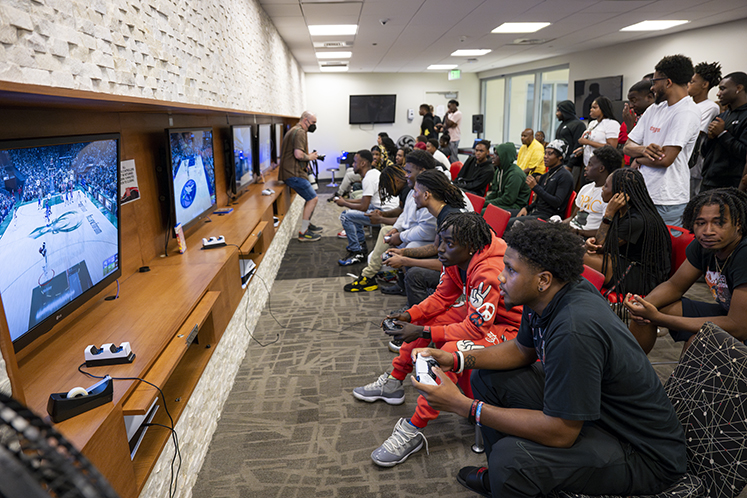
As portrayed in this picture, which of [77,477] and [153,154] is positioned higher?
[153,154]

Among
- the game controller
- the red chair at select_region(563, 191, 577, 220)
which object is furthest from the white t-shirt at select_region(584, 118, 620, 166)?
the game controller

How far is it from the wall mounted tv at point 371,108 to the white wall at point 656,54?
14.7 feet

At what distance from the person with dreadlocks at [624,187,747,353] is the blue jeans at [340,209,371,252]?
10.9 ft

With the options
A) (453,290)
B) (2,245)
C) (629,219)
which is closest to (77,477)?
(2,245)

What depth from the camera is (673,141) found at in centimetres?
299

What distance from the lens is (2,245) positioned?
127cm

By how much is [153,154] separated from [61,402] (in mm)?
1694

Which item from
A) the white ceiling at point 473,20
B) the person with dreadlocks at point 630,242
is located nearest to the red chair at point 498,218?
the person with dreadlocks at point 630,242

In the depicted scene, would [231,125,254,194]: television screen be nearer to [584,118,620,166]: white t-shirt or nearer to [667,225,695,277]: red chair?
[667,225,695,277]: red chair

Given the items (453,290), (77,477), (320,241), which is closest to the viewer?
(77,477)

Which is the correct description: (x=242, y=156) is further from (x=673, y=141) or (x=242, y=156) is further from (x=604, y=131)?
(x=604, y=131)

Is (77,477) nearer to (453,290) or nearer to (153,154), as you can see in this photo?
(453,290)

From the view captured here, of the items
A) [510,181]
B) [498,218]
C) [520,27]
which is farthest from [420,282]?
[520,27]

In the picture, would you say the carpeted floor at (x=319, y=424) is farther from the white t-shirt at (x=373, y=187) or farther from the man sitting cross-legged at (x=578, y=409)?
the white t-shirt at (x=373, y=187)
